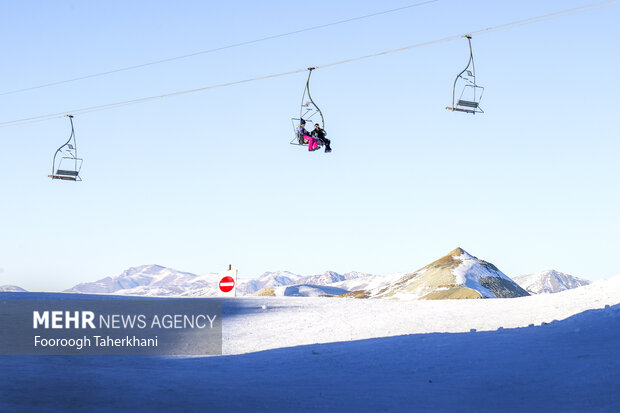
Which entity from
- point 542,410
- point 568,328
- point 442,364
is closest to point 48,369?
point 442,364

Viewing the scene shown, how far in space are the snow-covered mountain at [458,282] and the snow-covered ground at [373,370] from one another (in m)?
36.4

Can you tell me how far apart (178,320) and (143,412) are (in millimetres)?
17868

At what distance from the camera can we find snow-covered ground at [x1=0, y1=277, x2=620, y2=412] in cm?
1445

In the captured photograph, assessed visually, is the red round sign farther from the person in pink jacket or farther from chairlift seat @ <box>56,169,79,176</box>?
the person in pink jacket

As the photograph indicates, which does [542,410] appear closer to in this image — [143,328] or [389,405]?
[389,405]

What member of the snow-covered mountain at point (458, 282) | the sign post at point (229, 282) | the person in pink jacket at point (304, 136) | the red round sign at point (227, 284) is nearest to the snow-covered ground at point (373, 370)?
the person in pink jacket at point (304, 136)

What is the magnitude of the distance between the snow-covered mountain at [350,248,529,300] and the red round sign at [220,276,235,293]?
2887cm

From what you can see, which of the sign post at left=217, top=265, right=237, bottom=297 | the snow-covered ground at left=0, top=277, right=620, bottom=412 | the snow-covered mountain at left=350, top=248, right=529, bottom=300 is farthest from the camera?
the snow-covered mountain at left=350, top=248, right=529, bottom=300

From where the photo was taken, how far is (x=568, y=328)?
73.7ft

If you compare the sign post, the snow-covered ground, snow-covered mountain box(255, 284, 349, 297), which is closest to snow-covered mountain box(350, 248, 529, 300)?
snow-covered mountain box(255, 284, 349, 297)

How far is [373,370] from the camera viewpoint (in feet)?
63.1

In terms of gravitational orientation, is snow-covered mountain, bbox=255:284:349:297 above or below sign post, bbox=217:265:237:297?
below

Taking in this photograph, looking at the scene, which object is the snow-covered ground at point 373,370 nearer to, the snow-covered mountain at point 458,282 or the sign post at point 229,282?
the sign post at point 229,282

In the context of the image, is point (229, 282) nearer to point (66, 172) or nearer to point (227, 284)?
point (227, 284)
